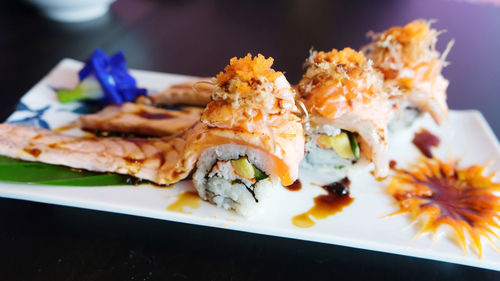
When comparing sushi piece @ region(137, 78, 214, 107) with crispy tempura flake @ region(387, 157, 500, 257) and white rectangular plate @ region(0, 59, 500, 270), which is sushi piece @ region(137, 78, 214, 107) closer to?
white rectangular plate @ region(0, 59, 500, 270)

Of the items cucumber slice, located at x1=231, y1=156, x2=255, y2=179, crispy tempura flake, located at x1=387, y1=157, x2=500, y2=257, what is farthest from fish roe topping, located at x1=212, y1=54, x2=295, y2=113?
crispy tempura flake, located at x1=387, y1=157, x2=500, y2=257

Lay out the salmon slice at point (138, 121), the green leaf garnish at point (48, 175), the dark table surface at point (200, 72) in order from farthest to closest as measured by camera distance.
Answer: the salmon slice at point (138, 121), the green leaf garnish at point (48, 175), the dark table surface at point (200, 72)

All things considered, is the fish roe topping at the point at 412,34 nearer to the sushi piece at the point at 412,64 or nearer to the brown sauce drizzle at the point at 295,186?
the sushi piece at the point at 412,64

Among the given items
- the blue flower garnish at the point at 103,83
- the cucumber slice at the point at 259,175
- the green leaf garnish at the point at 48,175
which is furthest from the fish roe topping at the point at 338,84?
the blue flower garnish at the point at 103,83

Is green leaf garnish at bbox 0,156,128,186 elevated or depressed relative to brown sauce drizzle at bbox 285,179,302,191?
depressed

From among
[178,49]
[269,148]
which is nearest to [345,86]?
[269,148]
